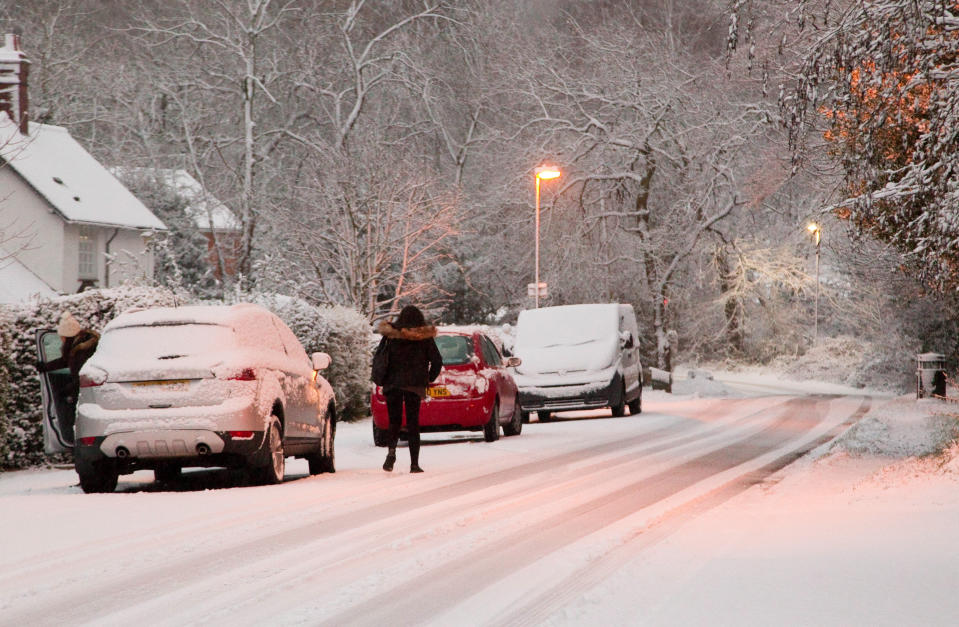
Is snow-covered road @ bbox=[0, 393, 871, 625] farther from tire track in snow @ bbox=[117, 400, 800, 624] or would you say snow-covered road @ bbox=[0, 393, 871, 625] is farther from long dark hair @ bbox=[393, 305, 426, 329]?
long dark hair @ bbox=[393, 305, 426, 329]

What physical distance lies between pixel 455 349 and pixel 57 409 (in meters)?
6.84

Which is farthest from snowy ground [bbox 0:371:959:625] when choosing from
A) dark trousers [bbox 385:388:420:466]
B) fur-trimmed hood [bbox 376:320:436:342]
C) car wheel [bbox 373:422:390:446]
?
car wheel [bbox 373:422:390:446]

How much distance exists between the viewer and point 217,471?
615 inches

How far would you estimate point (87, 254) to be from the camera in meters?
43.7

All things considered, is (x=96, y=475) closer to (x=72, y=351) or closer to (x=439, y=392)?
(x=72, y=351)

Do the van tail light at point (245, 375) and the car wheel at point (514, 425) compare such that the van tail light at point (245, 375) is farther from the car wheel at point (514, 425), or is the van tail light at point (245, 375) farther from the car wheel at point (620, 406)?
the car wheel at point (620, 406)

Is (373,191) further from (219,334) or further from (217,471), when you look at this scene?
(219,334)

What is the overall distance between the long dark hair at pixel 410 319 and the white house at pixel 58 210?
26.5 meters

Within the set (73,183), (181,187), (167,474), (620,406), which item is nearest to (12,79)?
(73,183)

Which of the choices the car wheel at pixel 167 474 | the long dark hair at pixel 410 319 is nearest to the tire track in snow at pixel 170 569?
the long dark hair at pixel 410 319

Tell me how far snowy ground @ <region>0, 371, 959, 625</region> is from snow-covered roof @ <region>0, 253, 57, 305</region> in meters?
24.4

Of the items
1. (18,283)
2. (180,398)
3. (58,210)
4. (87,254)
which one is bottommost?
(180,398)

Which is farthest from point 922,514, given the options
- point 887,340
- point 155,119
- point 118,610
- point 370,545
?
point 155,119

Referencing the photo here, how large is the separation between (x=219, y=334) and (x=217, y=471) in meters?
3.76
